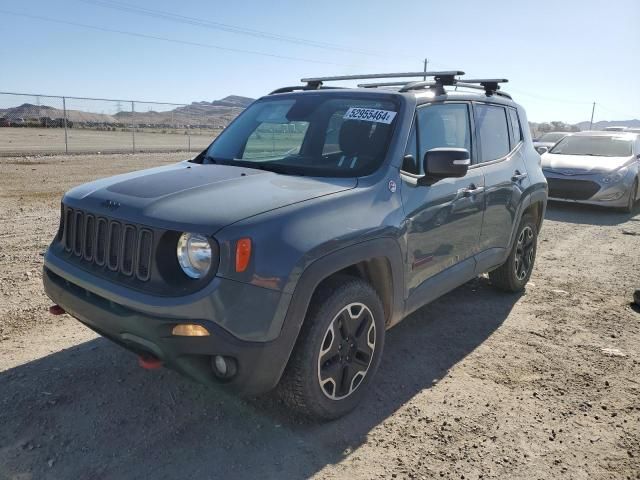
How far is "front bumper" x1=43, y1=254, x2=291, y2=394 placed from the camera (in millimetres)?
2395

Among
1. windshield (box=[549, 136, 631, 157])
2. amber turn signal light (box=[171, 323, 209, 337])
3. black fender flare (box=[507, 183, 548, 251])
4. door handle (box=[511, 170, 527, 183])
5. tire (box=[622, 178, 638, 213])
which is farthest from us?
windshield (box=[549, 136, 631, 157])

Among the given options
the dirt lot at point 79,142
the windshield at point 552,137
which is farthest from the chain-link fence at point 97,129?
the windshield at point 552,137

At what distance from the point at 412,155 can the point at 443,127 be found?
0.58 meters

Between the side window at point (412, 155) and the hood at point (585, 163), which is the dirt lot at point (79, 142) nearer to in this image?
the hood at point (585, 163)

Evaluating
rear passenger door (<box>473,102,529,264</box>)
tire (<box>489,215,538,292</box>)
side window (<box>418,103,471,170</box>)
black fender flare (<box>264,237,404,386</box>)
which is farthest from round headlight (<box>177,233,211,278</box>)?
tire (<box>489,215,538,292</box>)

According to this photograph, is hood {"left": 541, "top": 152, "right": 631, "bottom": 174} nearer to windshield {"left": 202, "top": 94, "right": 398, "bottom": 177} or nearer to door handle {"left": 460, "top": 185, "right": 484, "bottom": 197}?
door handle {"left": 460, "top": 185, "right": 484, "bottom": 197}

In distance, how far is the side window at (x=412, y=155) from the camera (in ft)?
11.2

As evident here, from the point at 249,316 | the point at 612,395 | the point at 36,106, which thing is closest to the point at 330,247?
the point at 249,316

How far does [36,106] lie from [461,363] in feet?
72.1

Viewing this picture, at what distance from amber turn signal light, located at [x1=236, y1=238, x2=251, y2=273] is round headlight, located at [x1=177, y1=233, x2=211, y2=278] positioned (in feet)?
0.48

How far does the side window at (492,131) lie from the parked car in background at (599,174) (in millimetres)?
6225

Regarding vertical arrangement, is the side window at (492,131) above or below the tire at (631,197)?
above

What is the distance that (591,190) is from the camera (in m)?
10.1

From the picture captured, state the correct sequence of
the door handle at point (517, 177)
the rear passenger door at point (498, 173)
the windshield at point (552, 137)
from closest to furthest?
1. the rear passenger door at point (498, 173)
2. the door handle at point (517, 177)
3. the windshield at point (552, 137)
